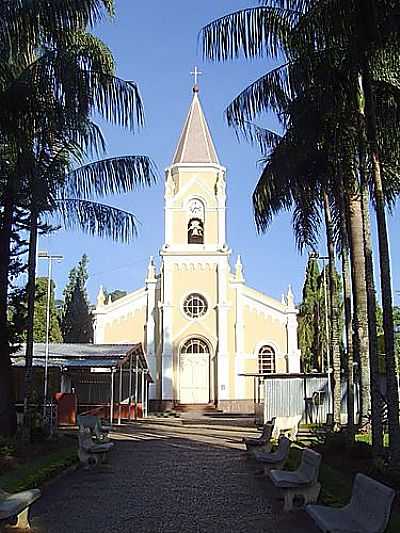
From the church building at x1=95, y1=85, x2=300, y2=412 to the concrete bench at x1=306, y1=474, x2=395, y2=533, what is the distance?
32920 mm

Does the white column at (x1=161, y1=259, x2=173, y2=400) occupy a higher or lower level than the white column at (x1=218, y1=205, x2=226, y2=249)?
lower

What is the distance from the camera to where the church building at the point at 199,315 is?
1646 inches

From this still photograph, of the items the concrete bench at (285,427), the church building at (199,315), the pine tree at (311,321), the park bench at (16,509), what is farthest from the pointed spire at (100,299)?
the park bench at (16,509)

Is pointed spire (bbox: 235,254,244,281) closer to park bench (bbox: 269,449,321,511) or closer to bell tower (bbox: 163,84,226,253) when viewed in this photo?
bell tower (bbox: 163,84,226,253)

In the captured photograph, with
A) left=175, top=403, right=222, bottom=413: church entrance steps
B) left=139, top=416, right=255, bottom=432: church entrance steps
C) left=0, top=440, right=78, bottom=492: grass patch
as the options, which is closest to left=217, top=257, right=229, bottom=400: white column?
left=175, top=403, right=222, bottom=413: church entrance steps

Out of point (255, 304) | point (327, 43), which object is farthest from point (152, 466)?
point (255, 304)

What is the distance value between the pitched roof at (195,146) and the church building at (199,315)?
14cm

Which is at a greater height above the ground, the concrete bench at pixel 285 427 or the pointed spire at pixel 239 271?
the pointed spire at pixel 239 271

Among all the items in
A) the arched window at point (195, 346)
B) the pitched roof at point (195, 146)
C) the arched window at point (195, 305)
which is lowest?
the arched window at point (195, 346)

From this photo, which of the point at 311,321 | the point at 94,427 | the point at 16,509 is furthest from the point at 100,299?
the point at 16,509

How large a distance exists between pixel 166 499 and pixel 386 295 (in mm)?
4583

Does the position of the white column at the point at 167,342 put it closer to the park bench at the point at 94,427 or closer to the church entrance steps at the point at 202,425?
the church entrance steps at the point at 202,425

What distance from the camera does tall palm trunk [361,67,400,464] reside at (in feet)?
40.2

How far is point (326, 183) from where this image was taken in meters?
19.2
